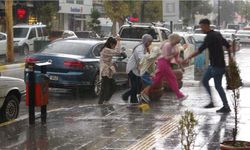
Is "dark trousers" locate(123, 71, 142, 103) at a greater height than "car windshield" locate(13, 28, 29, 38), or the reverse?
"car windshield" locate(13, 28, 29, 38)

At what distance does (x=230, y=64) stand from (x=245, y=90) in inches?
311

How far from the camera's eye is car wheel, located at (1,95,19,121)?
10562 mm

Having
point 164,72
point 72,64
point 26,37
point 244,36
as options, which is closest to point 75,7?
point 244,36

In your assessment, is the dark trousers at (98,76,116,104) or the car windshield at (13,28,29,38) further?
the car windshield at (13,28,29,38)

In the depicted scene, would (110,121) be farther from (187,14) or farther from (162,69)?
(187,14)

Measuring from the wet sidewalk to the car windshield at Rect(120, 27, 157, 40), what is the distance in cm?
795

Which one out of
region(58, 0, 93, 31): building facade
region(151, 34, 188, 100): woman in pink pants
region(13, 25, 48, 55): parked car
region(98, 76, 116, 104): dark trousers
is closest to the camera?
region(151, 34, 188, 100): woman in pink pants

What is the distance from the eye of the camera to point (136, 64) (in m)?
12.7

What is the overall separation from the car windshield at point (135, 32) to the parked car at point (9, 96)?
9.68 metres

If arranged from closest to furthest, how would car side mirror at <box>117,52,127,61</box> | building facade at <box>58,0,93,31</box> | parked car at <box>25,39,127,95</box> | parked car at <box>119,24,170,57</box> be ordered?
parked car at <box>25,39,127,95</box> < car side mirror at <box>117,52,127,61</box> < parked car at <box>119,24,170,57</box> < building facade at <box>58,0,93,31</box>

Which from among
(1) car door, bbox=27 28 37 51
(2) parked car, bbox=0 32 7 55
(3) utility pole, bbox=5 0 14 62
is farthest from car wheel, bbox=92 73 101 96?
(1) car door, bbox=27 28 37 51

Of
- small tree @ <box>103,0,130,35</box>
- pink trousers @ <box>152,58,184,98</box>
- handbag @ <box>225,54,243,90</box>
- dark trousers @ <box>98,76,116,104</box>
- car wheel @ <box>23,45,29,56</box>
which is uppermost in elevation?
small tree @ <box>103,0,130,35</box>

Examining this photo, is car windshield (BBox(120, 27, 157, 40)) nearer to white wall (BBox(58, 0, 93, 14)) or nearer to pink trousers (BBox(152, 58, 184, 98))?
pink trousers (BBox(152, 58, 184, 98))

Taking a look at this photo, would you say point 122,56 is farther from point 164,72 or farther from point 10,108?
point 10,108
